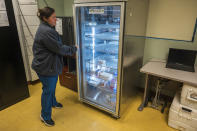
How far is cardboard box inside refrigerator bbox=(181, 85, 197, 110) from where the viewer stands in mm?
1642

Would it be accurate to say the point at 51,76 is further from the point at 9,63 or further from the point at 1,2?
the point at 1,2

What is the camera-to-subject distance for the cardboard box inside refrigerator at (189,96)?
1.64 metres

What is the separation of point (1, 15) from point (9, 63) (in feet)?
2.29

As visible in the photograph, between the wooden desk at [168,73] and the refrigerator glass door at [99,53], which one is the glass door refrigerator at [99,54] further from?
the wooden desk at [168,73]

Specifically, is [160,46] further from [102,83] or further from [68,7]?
[68,7]

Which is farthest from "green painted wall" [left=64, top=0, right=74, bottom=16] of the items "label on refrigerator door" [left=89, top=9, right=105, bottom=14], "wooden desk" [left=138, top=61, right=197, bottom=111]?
"wooden desk" [left=138, top=61, right=197, bottom=111]

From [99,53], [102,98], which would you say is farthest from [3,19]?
[102,98]

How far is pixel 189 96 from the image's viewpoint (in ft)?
5.52

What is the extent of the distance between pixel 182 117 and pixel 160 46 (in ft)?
3.58

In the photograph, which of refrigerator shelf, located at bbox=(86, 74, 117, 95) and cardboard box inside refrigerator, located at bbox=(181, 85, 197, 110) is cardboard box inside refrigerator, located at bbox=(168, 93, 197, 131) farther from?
refrigerator shelf, located at bbox=(86, 74, 117, 95)

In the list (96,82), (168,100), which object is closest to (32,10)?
(96,82)

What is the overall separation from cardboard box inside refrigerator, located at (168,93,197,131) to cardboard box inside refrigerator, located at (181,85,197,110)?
0.19 ft

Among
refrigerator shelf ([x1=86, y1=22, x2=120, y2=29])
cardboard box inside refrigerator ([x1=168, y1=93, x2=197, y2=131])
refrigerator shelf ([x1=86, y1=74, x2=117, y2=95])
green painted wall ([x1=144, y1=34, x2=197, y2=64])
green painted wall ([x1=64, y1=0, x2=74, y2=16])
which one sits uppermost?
green painted wall ([x1=64, y1=0, x2=74, y2=16])

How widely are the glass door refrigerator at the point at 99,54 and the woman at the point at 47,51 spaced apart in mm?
339
